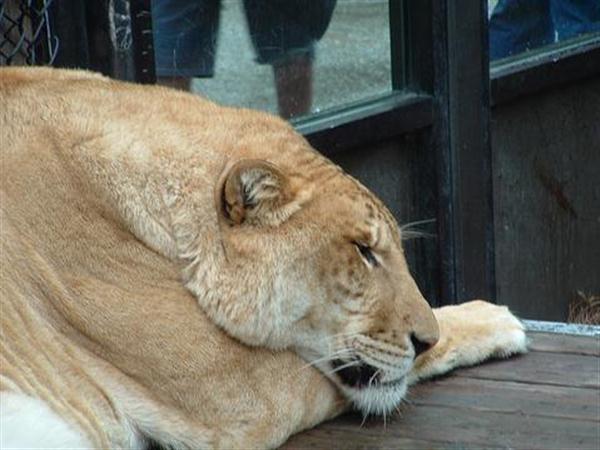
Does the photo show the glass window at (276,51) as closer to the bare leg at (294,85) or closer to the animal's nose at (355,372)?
the bare leg at (294,85)

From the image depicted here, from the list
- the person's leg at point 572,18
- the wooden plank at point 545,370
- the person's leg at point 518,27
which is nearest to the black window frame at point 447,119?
the person's leg at point 518,27

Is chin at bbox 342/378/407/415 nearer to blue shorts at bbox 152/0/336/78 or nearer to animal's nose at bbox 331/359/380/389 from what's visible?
animal's nose at bbox 331/359/380/389

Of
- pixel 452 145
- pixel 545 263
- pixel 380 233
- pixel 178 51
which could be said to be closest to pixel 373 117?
pixel 452 145

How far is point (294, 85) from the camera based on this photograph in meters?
6.21

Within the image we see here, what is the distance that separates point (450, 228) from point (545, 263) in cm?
111

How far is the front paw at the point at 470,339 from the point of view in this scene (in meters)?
4.48

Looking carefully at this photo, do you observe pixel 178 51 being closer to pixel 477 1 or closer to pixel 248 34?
pixel 248 34

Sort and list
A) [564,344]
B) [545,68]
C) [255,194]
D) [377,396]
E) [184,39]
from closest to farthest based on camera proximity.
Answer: [255,194]
[377,396]
[564,344]
[184,39]
[545,68]

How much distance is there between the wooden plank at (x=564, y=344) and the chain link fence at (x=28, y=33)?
5.29 feet

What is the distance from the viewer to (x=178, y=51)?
587 centimetres

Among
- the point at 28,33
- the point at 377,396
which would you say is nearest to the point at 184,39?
the point at 28,33

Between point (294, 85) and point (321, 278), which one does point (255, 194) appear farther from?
point (294, 85)

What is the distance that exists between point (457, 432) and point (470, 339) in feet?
1.42

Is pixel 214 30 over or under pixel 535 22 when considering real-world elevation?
over
